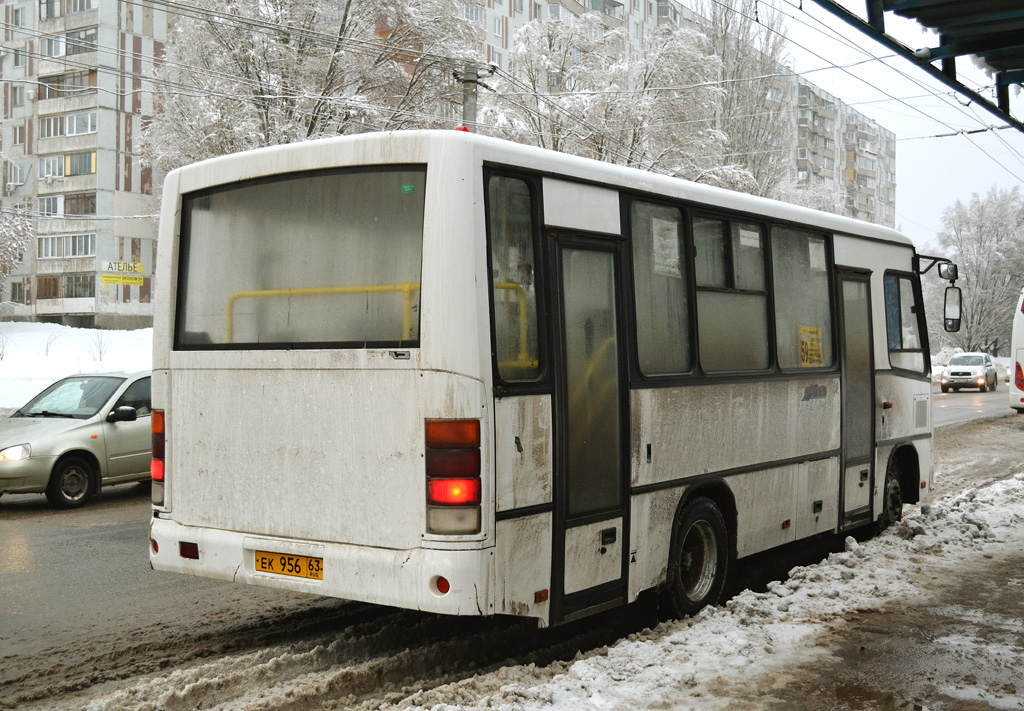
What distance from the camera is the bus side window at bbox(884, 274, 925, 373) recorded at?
9.81 metres

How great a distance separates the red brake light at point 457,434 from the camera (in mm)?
5125

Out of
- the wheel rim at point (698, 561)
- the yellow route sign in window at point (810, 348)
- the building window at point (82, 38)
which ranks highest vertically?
the building window at point (82, 38)

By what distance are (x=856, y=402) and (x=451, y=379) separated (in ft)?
16.8

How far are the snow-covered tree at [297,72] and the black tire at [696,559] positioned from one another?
24.2 metres

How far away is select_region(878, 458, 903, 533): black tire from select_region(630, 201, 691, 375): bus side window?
13.0ft

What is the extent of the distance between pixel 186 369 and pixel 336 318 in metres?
1.19

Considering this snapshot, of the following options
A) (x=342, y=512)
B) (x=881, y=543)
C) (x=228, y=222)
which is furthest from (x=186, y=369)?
(x=881, y=543)

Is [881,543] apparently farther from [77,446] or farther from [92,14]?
[92,14]

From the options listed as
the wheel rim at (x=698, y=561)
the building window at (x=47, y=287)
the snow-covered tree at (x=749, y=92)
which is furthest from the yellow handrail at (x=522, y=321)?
the building window at (x=47, y=287)

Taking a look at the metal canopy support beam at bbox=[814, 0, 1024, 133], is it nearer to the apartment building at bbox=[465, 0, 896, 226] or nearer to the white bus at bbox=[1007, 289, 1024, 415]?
the white bus at bbox=[1007, 289, 1024, 415]

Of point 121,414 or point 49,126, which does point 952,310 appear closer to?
point 121,414

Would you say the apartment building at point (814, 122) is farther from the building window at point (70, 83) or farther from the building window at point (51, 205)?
the building window at point (51, 205)

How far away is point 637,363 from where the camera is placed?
6.36 meters

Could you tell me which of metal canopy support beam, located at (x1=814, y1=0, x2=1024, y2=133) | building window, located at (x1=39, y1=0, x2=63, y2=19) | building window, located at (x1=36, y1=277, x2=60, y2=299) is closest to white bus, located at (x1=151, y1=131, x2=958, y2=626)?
metal canopy support beam, located at (x1=814, y1=0, x2=1024, y2=133)
